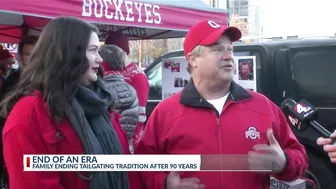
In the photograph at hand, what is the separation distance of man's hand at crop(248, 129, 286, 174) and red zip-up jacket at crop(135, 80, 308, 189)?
0.29 feet

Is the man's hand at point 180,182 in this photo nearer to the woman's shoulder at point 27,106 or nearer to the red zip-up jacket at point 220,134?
the red zip-up jacket at point 220,134

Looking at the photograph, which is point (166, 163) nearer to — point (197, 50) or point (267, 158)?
point (267, 158)

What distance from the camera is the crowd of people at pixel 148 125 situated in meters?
2.19

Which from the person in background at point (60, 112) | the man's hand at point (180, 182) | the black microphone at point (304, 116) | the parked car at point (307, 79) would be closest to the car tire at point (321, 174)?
the parked car at point (307, 79)

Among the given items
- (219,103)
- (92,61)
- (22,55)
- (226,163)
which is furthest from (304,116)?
(22,55)

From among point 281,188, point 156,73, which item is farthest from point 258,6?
point 281,188

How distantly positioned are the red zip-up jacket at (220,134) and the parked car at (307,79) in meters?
2.83

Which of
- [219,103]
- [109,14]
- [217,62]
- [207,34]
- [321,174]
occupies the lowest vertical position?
[321,174]

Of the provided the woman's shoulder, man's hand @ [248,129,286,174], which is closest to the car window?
man's hand @ [248,129,286,174]

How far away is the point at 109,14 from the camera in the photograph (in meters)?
4.86

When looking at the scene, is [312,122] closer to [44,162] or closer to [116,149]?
[116,149]

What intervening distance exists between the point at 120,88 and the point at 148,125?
1.77m

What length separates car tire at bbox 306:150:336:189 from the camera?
208 inches

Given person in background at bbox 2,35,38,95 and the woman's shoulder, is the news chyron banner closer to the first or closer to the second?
the woman's shoulder
